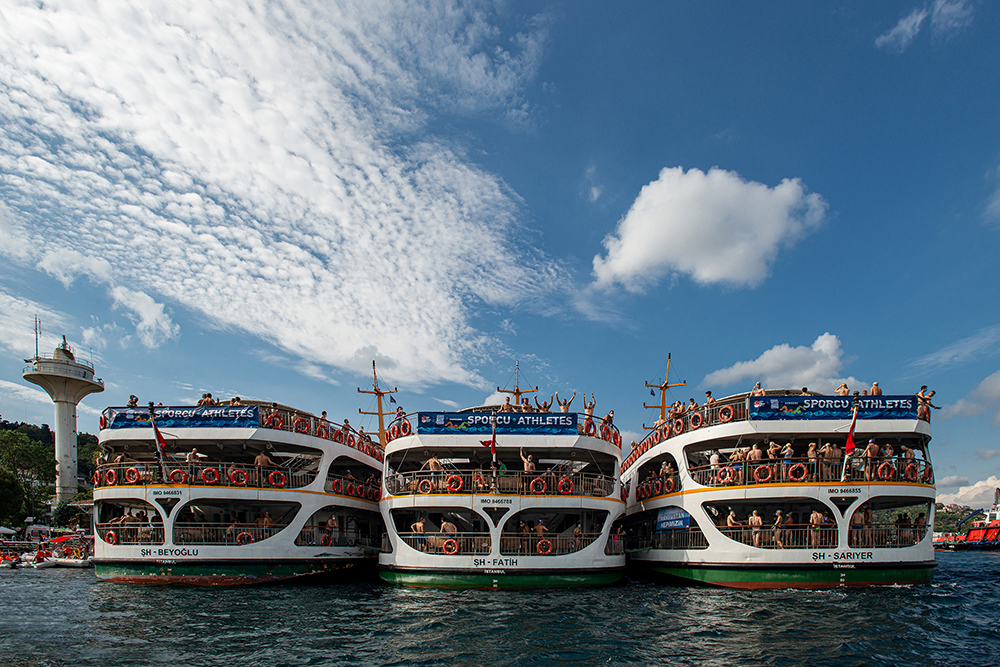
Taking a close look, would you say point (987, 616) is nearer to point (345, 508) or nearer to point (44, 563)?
point (345, 508)

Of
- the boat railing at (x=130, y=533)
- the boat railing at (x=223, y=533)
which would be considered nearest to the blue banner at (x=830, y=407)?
the boat railing at (x=223, y=533)

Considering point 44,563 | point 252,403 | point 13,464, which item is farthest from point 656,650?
point 13,464

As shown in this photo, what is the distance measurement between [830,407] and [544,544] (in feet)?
40.2

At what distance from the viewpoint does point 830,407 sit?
909 inches

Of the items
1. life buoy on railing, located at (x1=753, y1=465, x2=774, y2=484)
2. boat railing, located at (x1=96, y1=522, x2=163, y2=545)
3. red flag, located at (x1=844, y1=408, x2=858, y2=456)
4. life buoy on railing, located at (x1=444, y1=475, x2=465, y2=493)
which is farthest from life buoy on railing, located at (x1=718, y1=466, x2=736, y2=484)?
boat railing, located at (x1=96, y1=522, x2=163, y2=545)

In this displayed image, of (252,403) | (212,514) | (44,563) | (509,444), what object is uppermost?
(252,403)

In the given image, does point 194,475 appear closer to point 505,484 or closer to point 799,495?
point 505,484

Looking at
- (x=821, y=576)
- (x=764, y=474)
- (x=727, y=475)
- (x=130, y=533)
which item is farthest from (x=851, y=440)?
(x=130, y=533)

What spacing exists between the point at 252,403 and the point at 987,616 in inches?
1119

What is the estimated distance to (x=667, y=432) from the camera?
2794cm

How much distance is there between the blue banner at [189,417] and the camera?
2481 cm

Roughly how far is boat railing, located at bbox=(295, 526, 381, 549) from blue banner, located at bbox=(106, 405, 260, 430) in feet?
16.9

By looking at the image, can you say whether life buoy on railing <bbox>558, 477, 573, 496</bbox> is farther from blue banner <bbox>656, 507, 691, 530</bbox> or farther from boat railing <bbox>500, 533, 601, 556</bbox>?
blue banner <bbox>656, 507, 691, 530</bbox>

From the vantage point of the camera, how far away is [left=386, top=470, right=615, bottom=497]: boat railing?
22.6 m
